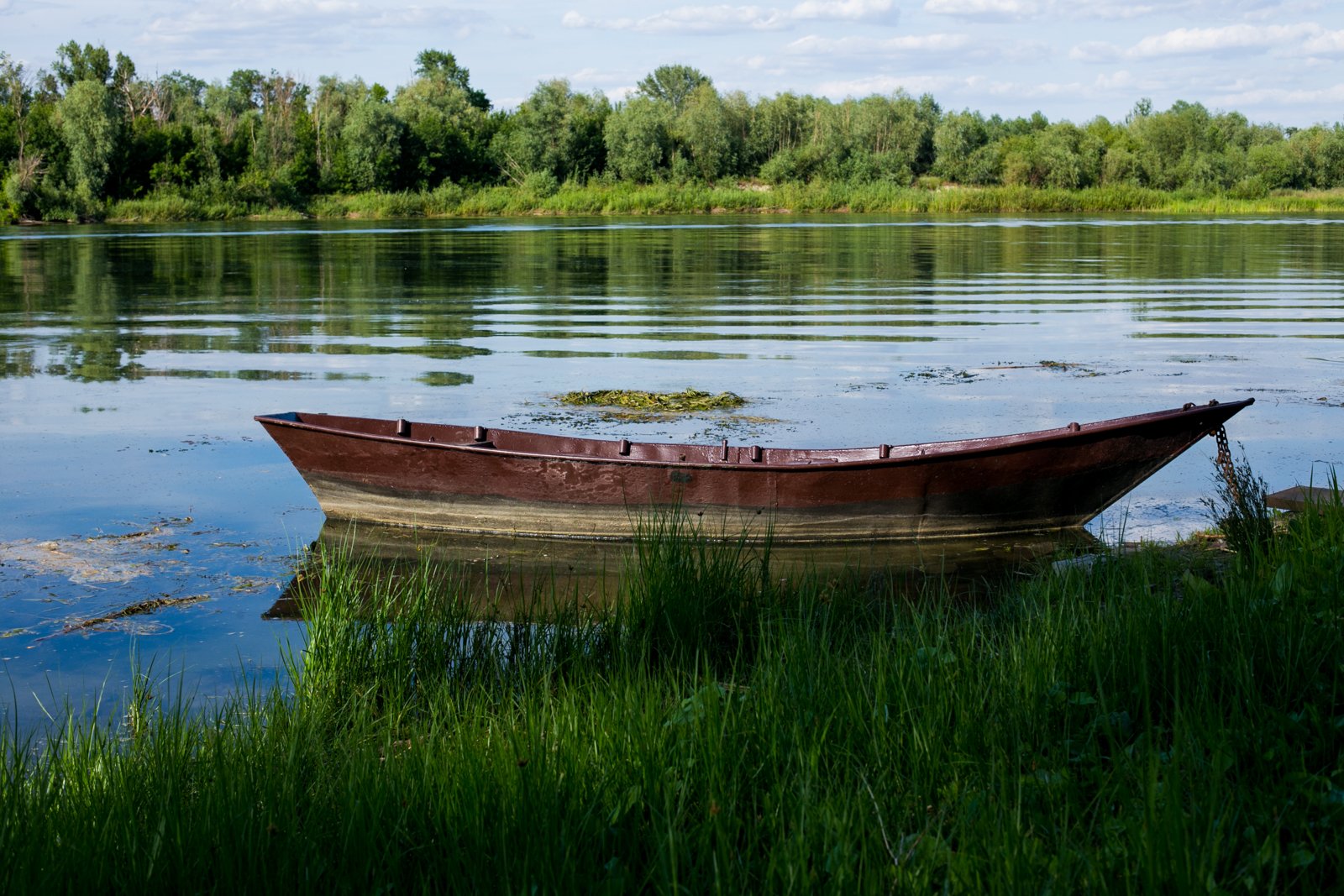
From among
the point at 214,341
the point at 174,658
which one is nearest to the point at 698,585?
the point at 174,658

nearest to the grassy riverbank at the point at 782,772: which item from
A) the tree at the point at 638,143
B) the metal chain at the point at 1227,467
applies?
the metal chain at the point at 1227,467

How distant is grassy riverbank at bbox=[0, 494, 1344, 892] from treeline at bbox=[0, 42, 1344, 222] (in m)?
69.3

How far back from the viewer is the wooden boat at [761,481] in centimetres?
874

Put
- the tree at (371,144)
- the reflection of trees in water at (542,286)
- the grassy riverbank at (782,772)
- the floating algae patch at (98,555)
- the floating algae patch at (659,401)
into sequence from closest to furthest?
1. the grassy riverbank at (782,772)
2. the floating algae patch at (98,555)
3. the floating algae patch at (659,401)
4. the reflection of trees in water at (542,286)
5. the tree at (371,144)

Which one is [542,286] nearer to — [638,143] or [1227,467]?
[1227,467]

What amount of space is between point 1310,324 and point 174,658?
1913cm

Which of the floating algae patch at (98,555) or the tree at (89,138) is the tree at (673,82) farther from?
the floating algae patch at (98,555)

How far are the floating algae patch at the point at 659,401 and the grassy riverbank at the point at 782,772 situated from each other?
26.6 ft

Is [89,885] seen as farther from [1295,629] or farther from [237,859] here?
[1295,629]

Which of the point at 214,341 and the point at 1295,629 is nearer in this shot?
the point at 1295,629

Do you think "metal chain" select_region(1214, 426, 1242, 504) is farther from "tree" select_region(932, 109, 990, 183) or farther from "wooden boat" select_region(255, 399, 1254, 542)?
"tree" select_region(932, 109, 990, 183)

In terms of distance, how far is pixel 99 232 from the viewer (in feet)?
188

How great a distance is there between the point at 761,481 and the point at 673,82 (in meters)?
116

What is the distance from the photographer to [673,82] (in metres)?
120
